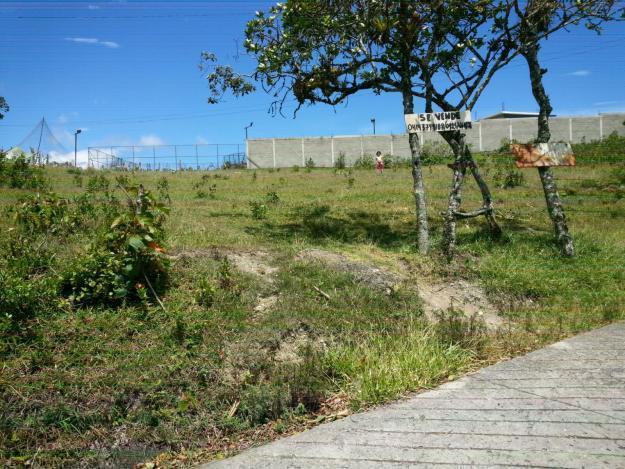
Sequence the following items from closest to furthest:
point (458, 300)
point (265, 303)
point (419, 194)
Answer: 1. point (265, 303)
2. point (458, 300)
3. point (419, 194)

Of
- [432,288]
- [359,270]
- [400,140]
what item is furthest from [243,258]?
[400,140]

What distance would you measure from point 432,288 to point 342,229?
3376 millimetres

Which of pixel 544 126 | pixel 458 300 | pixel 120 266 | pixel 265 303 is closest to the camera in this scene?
pixel 120 266

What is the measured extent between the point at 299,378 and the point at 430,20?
243 inches

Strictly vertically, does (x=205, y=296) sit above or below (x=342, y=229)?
below

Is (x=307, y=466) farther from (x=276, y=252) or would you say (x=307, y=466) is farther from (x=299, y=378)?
(x=276, y=252)

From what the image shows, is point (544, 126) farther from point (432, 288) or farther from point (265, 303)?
point (265, 303)

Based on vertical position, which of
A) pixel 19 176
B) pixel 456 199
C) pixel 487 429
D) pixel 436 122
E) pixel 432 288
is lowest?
pixel 487 429

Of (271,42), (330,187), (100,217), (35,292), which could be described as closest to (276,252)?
(100,217)

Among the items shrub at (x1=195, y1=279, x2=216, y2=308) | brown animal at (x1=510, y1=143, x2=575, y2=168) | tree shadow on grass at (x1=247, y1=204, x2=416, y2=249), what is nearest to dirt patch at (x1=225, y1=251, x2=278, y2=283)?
shrub at (x1=195, y1=279, x2=216, y2=308)

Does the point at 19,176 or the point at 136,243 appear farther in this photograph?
the point at 19,176

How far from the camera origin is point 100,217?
813 centimetres

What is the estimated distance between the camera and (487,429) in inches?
141

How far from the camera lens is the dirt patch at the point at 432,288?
6.72m
